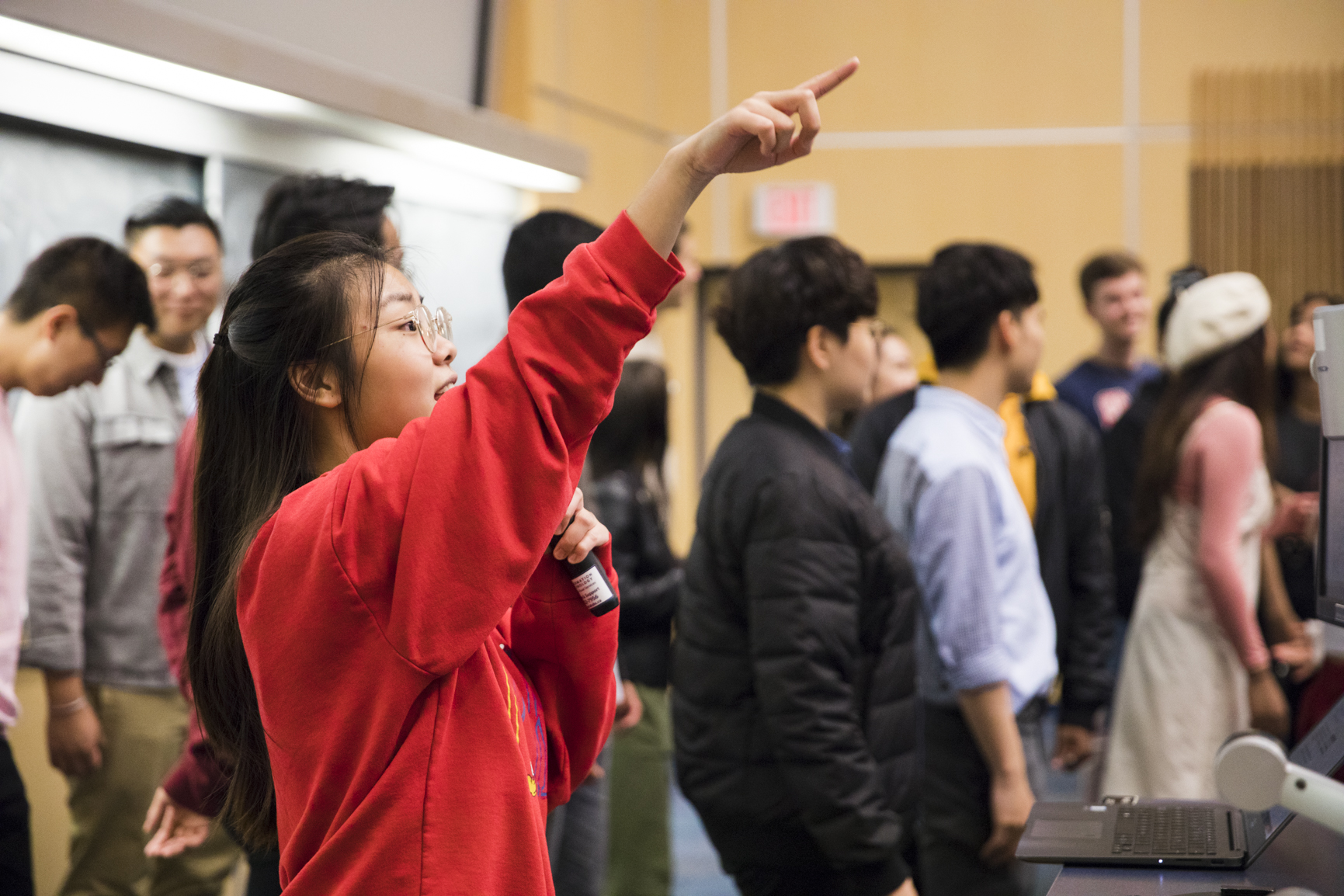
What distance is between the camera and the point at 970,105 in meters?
6.23

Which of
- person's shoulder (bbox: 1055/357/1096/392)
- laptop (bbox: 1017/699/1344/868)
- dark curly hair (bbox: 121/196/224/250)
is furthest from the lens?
person's shoulder (bbox: 1055/357/1096/392)

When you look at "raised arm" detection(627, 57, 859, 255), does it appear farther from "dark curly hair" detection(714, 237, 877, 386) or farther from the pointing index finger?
"dark curly hair" detection(714, 237, 877, 386)

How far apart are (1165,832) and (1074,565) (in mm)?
1415

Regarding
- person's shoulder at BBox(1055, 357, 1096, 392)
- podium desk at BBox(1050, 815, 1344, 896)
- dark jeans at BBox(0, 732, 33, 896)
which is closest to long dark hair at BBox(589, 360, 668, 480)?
dark jeans at BBox(0, 732, 33, 896)

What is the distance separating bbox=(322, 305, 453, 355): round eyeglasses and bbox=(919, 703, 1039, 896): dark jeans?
134cm

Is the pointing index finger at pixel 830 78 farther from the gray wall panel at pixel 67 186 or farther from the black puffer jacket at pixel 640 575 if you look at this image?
the black puffer jacket at pixel 640 575

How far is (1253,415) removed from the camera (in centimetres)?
269

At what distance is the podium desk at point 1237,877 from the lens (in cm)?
126

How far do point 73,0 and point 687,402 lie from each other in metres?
4.66

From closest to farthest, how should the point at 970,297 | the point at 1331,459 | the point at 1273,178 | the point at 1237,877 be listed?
the point at 1237,877 < the point at 1331,459 < the point at 970,297 < the point at 1273,178

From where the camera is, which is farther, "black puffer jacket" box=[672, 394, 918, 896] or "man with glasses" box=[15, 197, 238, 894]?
"man with glasses" box=[15, 197, 238, 894]

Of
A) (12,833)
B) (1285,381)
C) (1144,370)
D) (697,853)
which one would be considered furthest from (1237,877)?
(1144,370)

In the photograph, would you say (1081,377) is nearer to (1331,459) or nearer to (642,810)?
(642,810)

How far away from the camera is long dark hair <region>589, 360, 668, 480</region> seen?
3.04m
